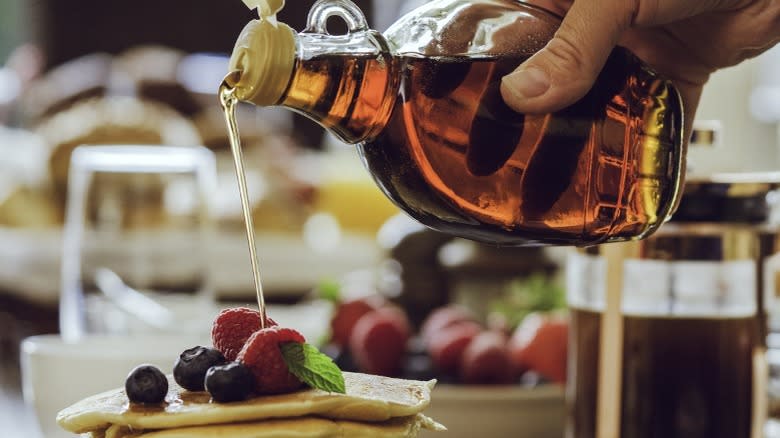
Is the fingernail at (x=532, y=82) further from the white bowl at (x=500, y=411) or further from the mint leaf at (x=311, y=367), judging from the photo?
the white bowl at (x=500, y=411)

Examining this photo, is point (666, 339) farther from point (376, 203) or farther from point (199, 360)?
point (376, 203)

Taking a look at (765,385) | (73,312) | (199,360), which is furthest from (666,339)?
(73,312)

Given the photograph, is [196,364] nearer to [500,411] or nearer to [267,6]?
[267,6]

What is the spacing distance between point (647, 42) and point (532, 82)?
25cm

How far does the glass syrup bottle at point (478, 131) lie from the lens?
0.60 metres

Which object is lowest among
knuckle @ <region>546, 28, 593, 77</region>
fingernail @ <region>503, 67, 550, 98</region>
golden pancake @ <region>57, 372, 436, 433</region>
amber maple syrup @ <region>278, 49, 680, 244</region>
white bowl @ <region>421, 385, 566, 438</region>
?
white bowl @ <region>421, 385, 566, 438</region>

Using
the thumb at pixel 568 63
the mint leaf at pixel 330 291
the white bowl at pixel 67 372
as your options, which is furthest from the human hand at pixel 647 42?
the mint leaf at pixel 330 291

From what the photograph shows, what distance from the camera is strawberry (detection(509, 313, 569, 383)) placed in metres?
1.05

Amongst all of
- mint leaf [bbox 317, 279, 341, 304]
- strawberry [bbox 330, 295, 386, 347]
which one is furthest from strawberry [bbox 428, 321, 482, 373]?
mint leaf [bbox 317, 279, 341, 304]

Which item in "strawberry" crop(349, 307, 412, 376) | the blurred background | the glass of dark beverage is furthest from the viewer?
the blurred background

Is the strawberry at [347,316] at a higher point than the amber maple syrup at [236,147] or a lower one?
lower

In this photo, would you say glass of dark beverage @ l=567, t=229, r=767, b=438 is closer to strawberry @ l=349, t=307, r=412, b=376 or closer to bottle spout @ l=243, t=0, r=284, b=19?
strawberry @ l=349, t=307, r=412, b=376

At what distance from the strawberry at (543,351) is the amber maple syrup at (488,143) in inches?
17.6

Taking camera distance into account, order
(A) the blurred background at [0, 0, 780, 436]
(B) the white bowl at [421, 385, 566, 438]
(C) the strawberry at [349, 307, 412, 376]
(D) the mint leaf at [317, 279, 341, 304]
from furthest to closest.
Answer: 1. (D) the mint leaf at [317, 279, 341, 304]
2. (A) the blurred background at [0, 0, 780, 436]
3. (C) the strawberry at [349, 307, 412, 376]
4. (B) the white bowl at [421, 385, 566, 438]
